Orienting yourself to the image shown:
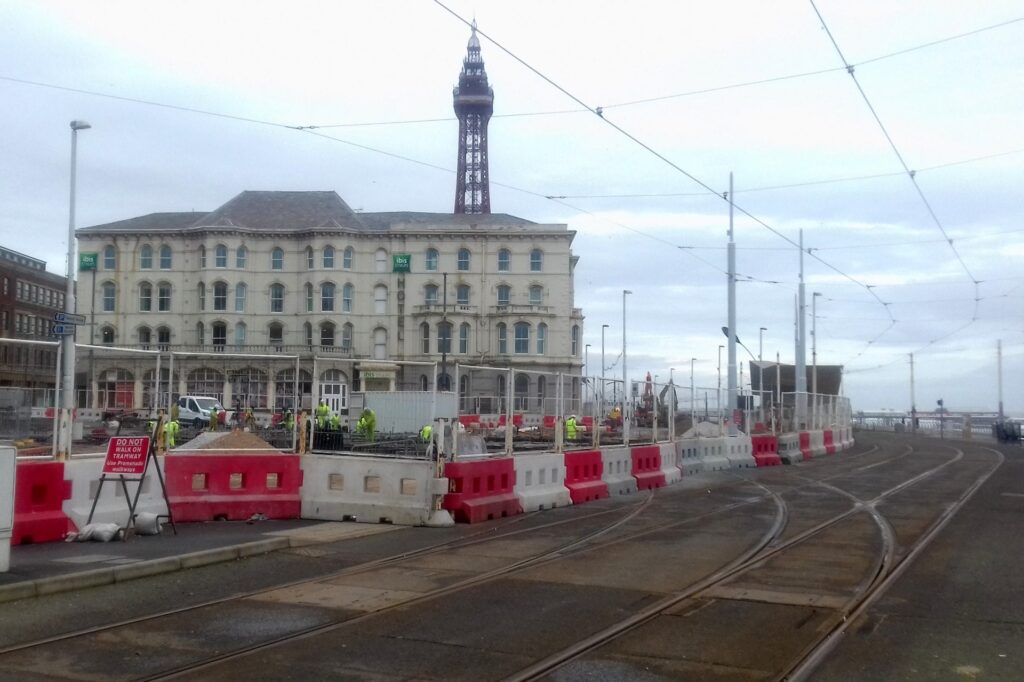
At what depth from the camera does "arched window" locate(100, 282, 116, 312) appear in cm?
6519

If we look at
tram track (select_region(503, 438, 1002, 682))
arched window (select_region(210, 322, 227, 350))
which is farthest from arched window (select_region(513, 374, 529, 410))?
arched window (select_region(210, 322, 227, 350))

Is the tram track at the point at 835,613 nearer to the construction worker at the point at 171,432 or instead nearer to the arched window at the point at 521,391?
the arched window at the point at 521,391

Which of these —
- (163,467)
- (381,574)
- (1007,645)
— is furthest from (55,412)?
(1007,645)

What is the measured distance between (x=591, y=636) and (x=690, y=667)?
1.12 metres

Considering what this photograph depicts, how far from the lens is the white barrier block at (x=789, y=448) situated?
36000 millimetres

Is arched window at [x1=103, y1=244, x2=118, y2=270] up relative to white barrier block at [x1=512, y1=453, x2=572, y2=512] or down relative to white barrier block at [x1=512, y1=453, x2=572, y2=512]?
up

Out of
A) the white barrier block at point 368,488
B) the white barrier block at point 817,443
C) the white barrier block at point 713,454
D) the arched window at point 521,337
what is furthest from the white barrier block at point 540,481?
the arched window at point 521,337

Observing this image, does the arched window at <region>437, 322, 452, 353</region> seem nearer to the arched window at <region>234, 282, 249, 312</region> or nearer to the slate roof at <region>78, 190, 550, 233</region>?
the slate roof at <region>78, 190, 550, 233</region>

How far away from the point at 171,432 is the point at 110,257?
53762 millimetres

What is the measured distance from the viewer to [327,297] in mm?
66375

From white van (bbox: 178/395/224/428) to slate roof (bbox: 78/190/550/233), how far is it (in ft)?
157

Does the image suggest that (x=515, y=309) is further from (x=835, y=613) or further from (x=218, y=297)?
(x=835, y=613)

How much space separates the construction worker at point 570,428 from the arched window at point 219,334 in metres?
49.7

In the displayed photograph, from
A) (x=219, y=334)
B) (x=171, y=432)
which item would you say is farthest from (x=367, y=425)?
(x=219, y=334)
